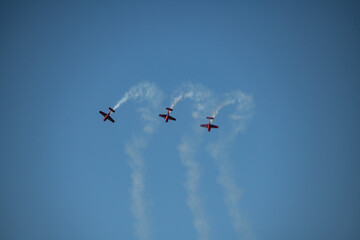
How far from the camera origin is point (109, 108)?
237 ft

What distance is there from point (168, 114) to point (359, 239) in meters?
82.8

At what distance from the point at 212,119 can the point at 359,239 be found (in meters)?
76.6

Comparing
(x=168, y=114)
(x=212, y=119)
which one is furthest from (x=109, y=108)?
(x=212, y=119)

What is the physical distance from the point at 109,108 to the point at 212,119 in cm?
2160

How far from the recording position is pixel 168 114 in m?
71.8

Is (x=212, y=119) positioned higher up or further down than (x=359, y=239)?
further down

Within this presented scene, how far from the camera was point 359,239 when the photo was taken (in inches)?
4405

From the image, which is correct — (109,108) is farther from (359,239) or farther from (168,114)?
(359,239)

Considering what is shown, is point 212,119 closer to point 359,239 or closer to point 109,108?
point 109,108

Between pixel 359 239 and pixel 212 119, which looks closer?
pixel 212 119

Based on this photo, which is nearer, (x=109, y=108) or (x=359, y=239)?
(x=109, y=108)

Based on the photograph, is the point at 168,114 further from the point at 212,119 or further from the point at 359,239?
the point at 359,239

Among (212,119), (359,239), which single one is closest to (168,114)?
(212,119)

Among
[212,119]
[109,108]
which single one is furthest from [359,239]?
[109,108]
